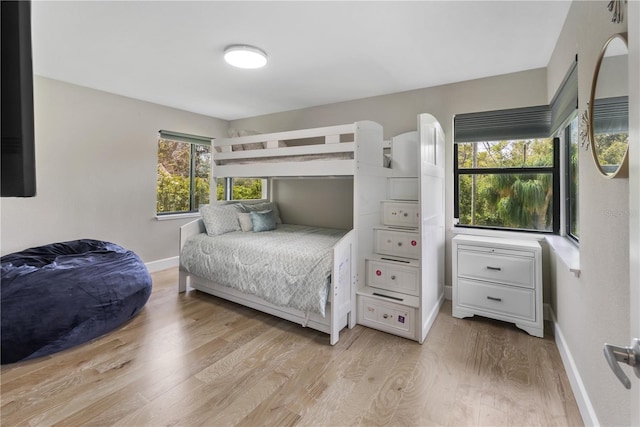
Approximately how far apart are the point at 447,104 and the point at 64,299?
383 centimetres

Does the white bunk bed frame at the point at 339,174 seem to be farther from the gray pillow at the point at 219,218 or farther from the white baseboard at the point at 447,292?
the white baseboard at the point at 447,292

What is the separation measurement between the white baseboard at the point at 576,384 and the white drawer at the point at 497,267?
16.4 inches

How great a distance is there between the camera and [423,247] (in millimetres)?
2297

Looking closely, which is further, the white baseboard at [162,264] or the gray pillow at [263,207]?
the white baseboard at [162,264]

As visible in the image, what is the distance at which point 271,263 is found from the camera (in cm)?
255

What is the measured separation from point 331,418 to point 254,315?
1.41m

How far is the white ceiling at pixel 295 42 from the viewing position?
→ 1.96 meters

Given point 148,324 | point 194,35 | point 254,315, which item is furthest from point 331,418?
point 194,35

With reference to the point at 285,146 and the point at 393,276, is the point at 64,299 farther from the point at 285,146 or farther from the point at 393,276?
the point at 393,276

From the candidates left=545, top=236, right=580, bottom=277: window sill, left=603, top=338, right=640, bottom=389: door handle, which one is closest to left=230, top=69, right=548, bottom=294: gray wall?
left=545, top=236, right=580, bottom=277: window sill

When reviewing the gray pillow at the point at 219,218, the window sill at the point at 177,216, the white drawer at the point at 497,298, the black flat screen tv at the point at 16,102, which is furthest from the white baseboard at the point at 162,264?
the black flat screen tv at the point at 16,102

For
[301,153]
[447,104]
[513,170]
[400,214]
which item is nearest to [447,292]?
[400,214]

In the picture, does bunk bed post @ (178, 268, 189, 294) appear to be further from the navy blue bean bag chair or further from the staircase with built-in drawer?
the staircase with built-in drawer

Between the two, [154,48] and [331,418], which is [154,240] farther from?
[331,418]
